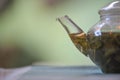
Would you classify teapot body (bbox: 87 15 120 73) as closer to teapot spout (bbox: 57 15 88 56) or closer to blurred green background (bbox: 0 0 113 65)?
teapot spout (bbox: 57 15 88 56)

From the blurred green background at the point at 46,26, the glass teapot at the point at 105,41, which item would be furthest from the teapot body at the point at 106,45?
the blurred green background at the point at 46,26

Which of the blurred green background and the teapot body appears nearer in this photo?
the teapot body

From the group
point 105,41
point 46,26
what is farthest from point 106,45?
point 46,26

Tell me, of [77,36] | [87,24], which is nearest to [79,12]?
[87,24]

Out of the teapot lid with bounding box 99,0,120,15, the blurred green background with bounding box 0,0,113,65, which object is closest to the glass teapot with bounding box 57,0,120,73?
the teapot lid with bounding box 99,0,120,15

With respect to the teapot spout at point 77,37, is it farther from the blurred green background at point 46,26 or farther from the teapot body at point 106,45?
the blurred green background at point 46,26
